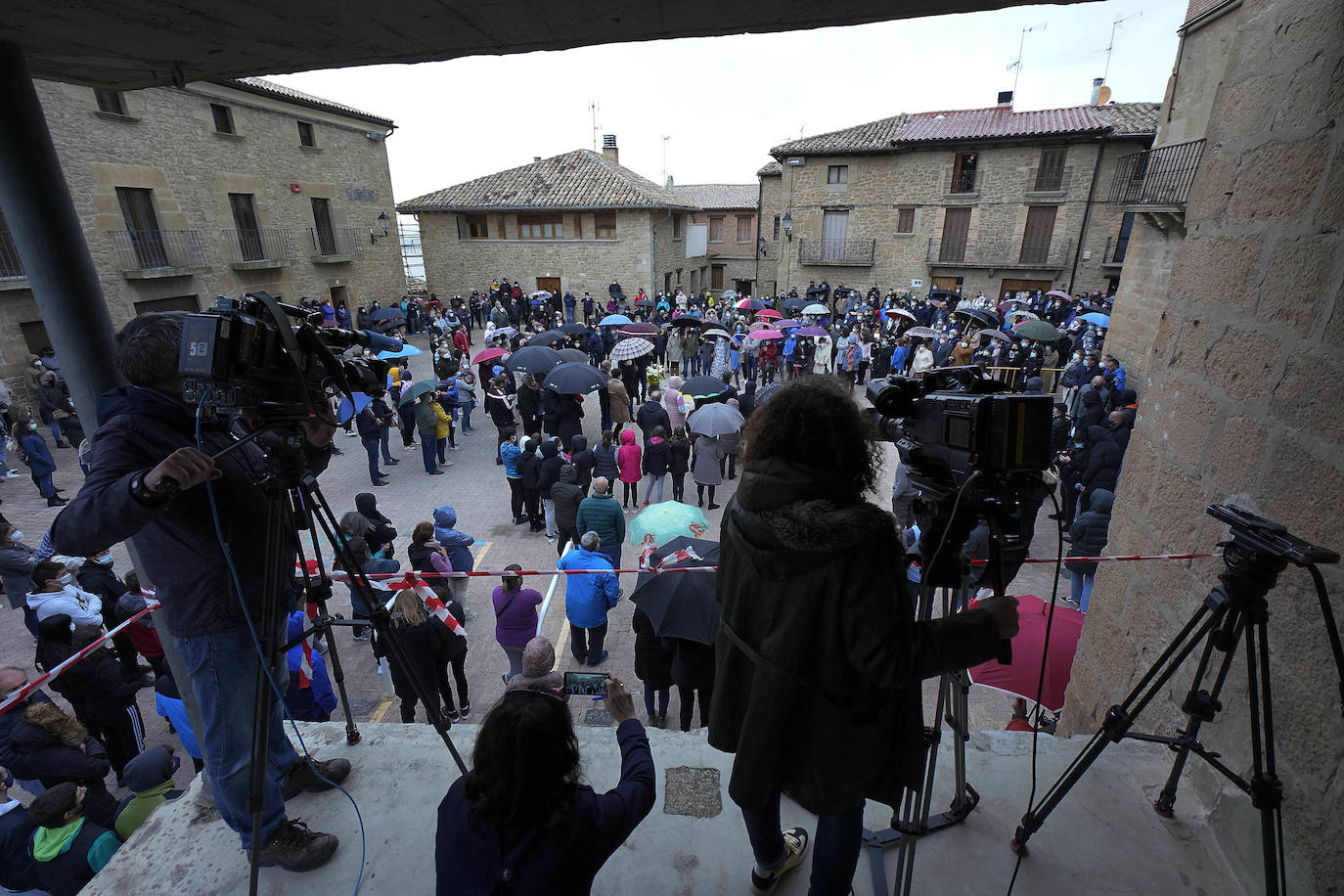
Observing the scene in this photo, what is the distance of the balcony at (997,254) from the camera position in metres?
23.8

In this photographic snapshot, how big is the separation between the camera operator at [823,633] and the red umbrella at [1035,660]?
6.12 ft

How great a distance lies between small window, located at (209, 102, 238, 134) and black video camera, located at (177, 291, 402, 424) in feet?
67.3

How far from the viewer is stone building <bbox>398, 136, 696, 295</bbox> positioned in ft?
85.5

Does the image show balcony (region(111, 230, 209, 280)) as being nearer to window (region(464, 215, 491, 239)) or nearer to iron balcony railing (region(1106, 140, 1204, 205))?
window (region(464, 215, 491, 239))

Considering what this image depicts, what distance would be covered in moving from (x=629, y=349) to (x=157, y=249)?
1335 centimetres

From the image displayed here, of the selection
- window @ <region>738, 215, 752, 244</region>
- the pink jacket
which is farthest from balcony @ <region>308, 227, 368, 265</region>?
window @ <region>738, 215, 752, 244</region>

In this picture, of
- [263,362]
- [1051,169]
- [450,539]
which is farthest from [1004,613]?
[1051,169]

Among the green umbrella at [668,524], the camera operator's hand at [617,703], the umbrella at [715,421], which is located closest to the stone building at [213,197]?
the umbrella at [715,421]

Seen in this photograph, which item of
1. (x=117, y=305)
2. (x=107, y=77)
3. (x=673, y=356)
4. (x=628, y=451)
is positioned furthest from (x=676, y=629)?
(x=117, y=305)

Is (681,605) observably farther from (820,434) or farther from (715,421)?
(715,421)

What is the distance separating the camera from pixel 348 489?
968 cm

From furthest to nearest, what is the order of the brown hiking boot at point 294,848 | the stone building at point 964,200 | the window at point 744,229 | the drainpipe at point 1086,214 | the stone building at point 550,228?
the window at point 744,229
the stone building at point 550,228
the stone building at point 964,200
the drainpipe at point 1086,214
the brown hiking boot at point 294,848

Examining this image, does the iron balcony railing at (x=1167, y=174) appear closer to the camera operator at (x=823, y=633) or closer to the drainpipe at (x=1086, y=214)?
the drainpipe at (x=1086, y=214)

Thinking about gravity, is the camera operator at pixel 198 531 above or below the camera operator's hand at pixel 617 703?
above
